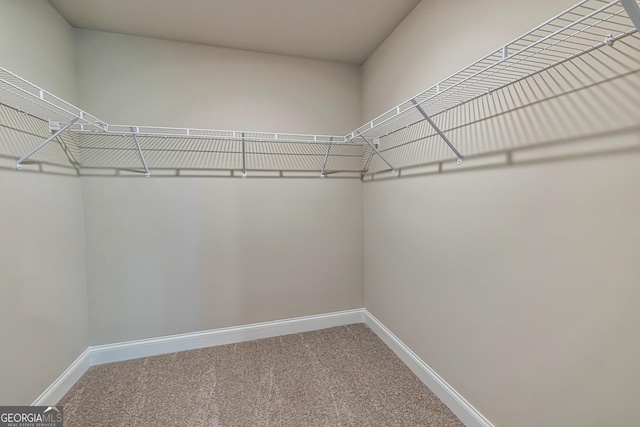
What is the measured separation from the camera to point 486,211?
51.2 inches

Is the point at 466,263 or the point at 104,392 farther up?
the point at 466,263

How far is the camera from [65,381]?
1.70m

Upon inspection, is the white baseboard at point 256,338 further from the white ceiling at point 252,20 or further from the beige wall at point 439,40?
the white ceiling at point 252,20

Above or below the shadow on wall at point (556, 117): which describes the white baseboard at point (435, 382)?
below

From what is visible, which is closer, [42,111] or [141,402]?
[42,111]

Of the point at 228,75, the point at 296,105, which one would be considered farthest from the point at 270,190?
the point at 228,75

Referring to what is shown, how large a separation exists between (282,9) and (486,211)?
5.60 ft

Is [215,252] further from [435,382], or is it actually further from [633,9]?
[633,9]

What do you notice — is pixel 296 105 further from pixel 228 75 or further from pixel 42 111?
pixel 42 111

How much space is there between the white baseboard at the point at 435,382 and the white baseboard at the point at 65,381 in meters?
2.22

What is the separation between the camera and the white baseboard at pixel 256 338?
1527 mm

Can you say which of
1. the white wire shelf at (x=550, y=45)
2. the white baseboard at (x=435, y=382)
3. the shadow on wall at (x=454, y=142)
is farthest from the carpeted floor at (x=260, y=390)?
the white wire shelf at (x=550, y=45)

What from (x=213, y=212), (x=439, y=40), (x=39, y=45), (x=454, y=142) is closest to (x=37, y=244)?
(x=213, y=212)

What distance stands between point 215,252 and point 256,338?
833 mm
